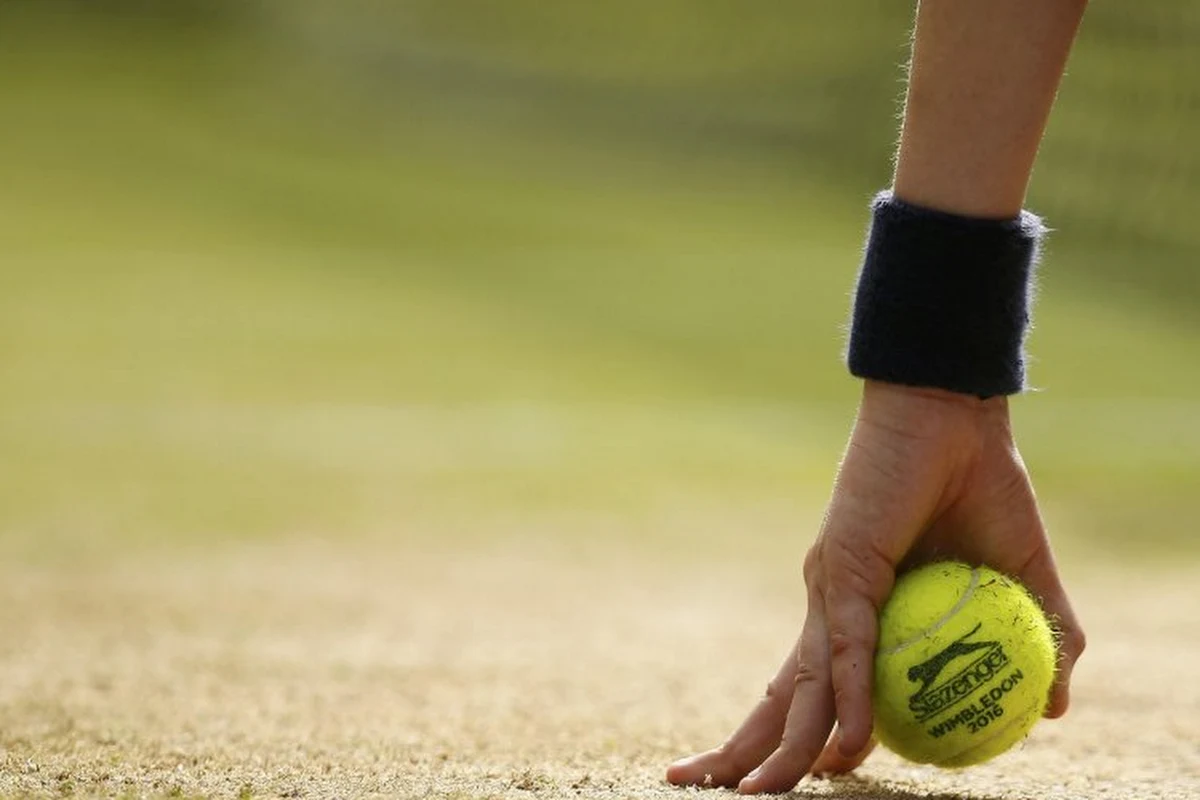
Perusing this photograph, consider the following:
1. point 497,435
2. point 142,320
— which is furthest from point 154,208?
point 497,435

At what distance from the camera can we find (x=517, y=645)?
4641mm

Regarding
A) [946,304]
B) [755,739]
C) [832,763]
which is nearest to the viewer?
[946,304]

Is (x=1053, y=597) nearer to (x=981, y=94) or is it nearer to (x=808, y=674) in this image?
(x=808, y=674)

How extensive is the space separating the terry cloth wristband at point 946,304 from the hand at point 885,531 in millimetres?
31

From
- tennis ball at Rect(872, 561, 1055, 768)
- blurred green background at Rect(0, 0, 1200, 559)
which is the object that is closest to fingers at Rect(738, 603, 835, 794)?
tennis ball at Rect(872, 561, 1055, 768)

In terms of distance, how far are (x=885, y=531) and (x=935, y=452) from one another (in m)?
0.12

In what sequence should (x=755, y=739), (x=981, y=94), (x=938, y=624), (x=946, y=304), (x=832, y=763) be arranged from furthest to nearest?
(x=832, y=763) → (x=755, y=739) → (x=938, y=624) → (x=946, y=304) → (x=981, y=94)

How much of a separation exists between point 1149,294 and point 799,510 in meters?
6.77

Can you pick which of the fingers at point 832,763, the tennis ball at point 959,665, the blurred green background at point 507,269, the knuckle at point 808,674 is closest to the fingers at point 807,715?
Result: the knuckle at point 808,674

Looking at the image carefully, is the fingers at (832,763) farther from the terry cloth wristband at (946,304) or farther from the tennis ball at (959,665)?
the terry cloth wristband at (946,304)

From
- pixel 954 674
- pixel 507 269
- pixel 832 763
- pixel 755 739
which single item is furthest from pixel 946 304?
pixel 507 269

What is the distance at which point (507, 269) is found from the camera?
44.4 feet

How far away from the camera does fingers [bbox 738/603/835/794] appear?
206 cm

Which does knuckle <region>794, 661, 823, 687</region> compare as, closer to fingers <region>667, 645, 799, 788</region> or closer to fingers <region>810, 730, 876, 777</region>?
fingers <region>667, 645, 799, 788</region>
